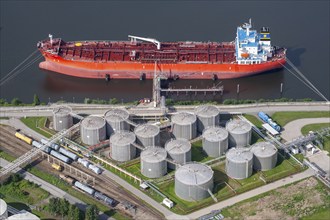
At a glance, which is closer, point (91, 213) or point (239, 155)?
point (91, 213)

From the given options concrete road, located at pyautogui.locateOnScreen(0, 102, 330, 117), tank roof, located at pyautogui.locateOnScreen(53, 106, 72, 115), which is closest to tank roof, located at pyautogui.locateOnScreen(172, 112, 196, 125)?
concrete road, located at pyautogui.locateOnScreen(0, 102, 330, 117)

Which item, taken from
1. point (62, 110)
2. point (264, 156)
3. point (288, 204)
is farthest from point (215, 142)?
point (62, 110)

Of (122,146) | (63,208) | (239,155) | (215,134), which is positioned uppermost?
(215,134)

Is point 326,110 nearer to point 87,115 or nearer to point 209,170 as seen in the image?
Answer: point 209,170

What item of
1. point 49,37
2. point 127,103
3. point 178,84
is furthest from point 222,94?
point 49,37

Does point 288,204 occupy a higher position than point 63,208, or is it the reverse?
point 63,208

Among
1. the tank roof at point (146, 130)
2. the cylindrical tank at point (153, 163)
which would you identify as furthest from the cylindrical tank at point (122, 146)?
the cylindrical tank at point (153, 163)

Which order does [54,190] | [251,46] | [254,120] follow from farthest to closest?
[251,46], [254,120], [54,190]

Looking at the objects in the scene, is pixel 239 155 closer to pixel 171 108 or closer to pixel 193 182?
pixel 193 182
